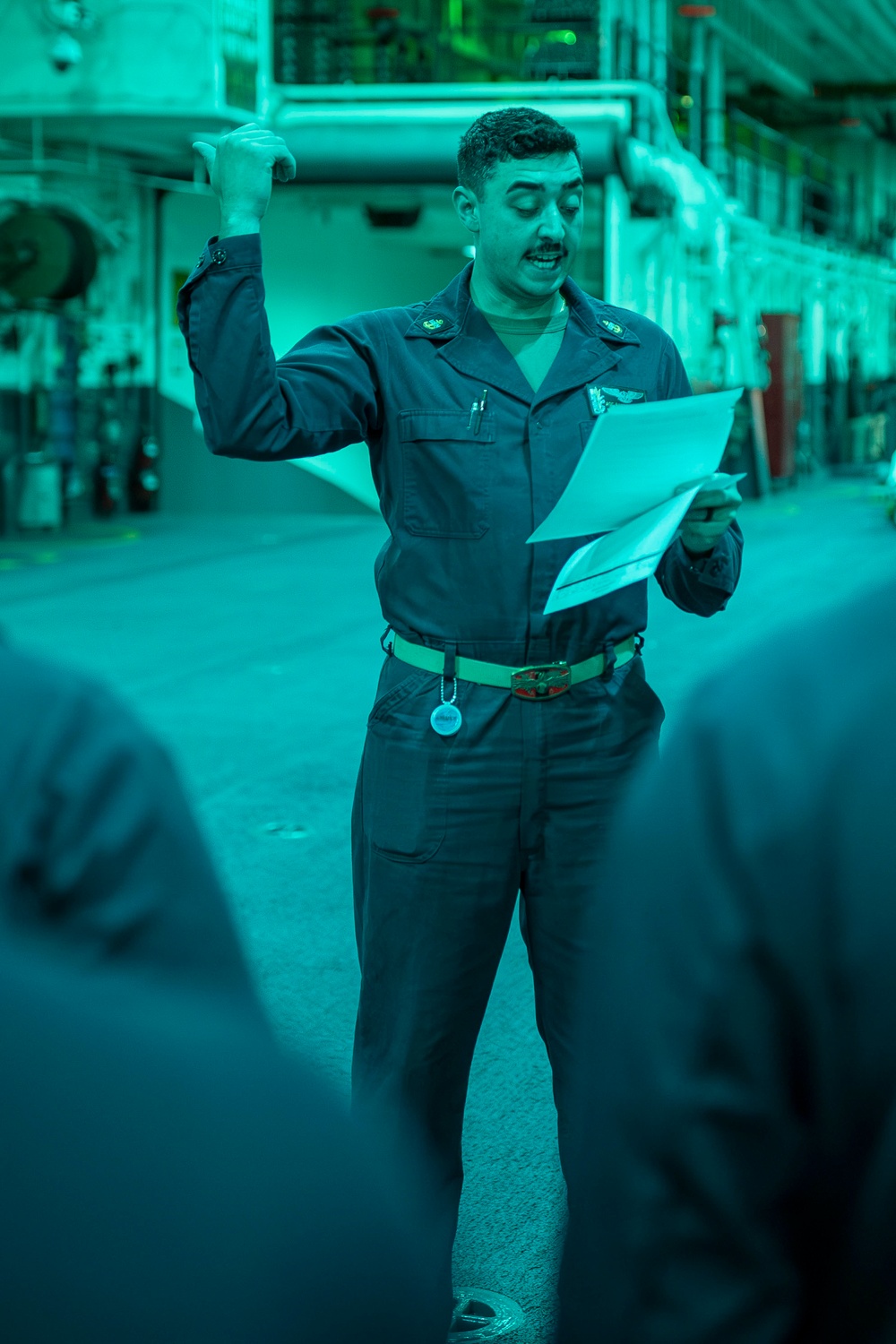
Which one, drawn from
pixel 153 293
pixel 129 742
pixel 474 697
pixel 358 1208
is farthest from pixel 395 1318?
pixel 153 293

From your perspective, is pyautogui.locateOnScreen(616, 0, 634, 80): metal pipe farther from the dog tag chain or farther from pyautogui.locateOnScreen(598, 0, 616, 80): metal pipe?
the dog tag chain

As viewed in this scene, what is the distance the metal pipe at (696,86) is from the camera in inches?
998

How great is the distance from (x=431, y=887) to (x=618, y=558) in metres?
0.53

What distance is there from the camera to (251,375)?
8.05 feet

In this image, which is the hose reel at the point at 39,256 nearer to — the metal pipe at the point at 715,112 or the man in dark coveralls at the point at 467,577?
the metal pipe at the point at 715,112

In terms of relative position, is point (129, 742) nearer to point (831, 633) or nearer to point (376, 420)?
point (831, 633)

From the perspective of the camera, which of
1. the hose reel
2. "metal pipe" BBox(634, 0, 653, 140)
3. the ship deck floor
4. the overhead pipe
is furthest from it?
"metal pipe" BBox(634, 0, 653, 140)

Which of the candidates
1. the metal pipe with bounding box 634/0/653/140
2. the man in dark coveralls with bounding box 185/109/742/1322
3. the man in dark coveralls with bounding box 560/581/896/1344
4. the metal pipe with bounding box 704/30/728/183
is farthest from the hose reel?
the man in dark coveralls with bounding box 560/581/896/1344

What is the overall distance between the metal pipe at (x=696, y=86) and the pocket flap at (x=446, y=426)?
Answer: 24.2m

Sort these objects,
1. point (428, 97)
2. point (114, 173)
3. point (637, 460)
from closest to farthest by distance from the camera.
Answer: point (637, 460)
point (428, 97)
point (114, 173)

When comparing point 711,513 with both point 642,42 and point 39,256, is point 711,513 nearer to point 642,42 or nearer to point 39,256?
point 39,256

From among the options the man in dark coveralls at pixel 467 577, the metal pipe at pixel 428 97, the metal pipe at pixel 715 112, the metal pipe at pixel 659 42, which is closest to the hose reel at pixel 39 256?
the metal pipe at pixel 428 97

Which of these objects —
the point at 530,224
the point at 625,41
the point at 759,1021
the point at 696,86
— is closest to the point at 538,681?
the point at 530,224

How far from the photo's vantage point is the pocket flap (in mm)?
2543
